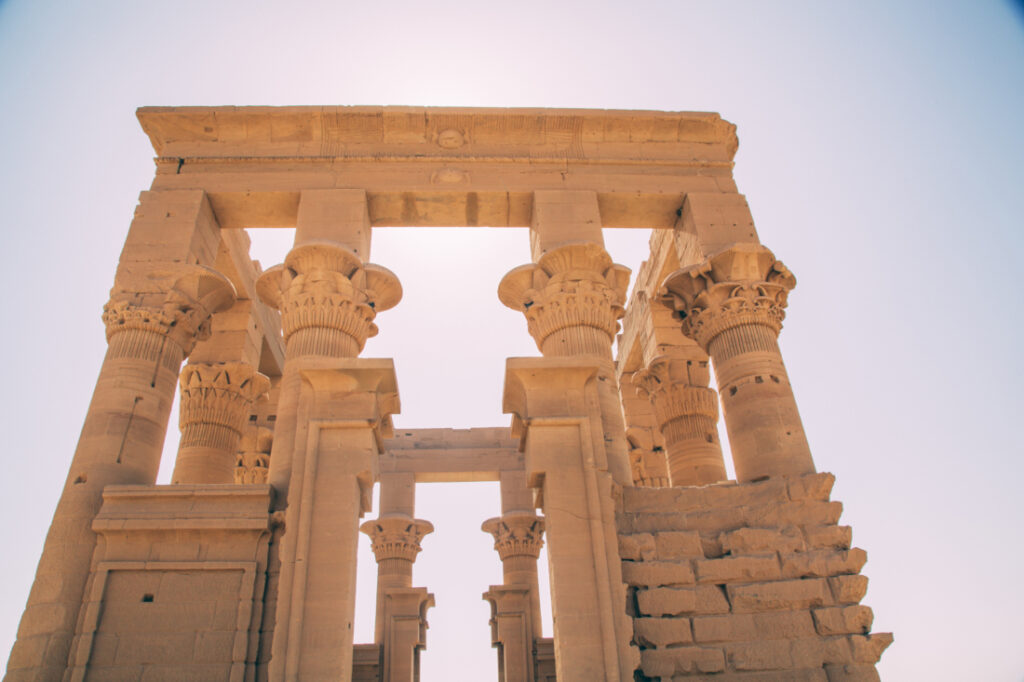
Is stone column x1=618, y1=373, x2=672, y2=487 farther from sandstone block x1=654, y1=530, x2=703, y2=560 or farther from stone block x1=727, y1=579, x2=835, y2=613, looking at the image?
stone block x1=727, y1=579, x2=835, y2=613

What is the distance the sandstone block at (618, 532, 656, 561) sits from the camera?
834 cm

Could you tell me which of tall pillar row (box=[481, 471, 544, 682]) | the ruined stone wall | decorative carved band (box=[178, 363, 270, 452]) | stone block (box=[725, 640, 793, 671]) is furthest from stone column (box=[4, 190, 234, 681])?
tall pillar row (box=[481, 471, 544, 682])

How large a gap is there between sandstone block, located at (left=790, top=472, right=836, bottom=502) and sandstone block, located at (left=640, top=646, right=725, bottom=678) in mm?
2295

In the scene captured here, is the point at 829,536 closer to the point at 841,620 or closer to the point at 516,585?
the point at 841,620

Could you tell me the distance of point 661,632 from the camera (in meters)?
7.82

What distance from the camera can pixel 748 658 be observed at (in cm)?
773

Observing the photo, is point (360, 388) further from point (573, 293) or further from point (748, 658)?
point (748, 658)

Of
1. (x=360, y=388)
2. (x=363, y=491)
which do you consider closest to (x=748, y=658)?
(x=363, y=491)

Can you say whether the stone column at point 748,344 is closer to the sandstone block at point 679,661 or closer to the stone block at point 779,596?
the stone block at point 779,596

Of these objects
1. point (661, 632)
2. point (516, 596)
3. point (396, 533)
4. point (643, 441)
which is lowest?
point (661, 632)

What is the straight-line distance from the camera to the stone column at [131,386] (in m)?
8.12

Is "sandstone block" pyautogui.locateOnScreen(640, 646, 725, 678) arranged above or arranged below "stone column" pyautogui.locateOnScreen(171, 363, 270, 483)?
below

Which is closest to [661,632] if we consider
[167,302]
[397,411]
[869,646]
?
[869,646]

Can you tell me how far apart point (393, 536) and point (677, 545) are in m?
11.5
